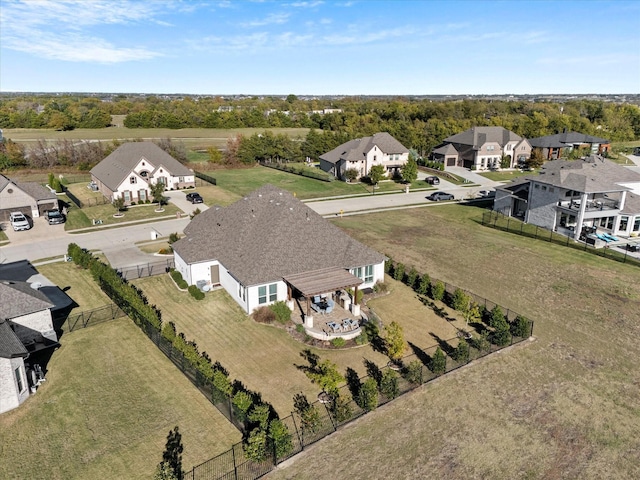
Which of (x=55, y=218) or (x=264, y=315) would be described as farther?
(x=55, y=218)

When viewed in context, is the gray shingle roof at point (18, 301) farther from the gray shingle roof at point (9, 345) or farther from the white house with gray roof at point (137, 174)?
the white house with gray roof at point (137, 174)

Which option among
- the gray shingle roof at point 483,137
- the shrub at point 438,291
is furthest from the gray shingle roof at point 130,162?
the gray shingle roof at point 483,137

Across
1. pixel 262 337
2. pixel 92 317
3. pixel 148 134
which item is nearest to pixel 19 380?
pixel 92 317

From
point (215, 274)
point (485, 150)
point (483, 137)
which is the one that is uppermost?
point (483, 137)

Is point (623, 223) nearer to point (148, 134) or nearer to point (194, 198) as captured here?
point (194, 198)

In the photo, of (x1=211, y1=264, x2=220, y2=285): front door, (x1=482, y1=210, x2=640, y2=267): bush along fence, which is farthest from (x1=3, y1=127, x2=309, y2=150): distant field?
(x1=211, y1=264, x2=220, y2=285): front door

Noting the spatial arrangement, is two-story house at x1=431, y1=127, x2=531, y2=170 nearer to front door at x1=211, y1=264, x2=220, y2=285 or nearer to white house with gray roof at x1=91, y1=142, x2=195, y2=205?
white house with gray roof at x1=91, y1=142, x2=195, y2=205
